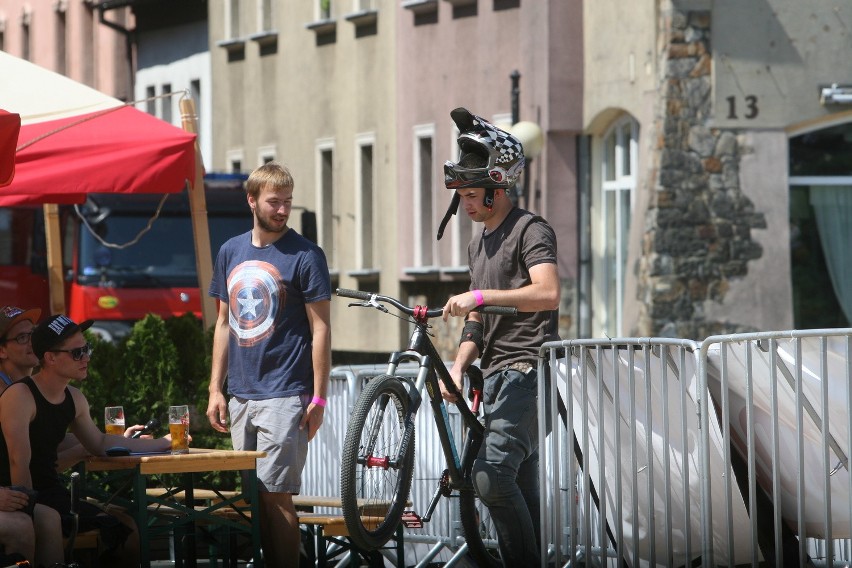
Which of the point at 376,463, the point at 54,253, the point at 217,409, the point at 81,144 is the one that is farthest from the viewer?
the point at 54,253

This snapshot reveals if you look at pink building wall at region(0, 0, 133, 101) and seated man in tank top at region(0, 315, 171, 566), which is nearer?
seated man in tank top at region(0, 315, 171, 566)

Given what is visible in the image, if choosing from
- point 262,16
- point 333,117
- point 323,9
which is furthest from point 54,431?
point 262,16

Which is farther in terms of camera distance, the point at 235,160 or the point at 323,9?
the point at 235,160

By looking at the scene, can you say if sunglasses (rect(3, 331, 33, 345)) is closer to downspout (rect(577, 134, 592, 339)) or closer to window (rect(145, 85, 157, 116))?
downspout (rect(577, 134, 592, 339))

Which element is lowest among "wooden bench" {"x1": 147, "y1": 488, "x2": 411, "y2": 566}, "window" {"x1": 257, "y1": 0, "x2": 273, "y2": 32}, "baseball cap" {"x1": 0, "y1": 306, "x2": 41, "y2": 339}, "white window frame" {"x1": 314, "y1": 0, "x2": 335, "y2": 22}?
"wooden bench" {"x1": 147, "y1": 488, "x2": 411, "y2": 566}

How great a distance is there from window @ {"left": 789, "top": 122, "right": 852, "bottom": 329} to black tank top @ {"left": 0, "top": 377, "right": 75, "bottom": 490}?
618 inches

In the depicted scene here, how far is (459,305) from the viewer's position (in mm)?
8023

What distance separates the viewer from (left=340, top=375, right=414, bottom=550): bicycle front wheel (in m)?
7.74

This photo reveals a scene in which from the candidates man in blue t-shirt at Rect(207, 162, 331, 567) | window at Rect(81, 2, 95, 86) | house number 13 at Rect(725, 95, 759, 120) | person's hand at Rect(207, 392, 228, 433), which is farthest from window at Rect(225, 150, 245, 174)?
man in blue t-shirt at Rect(207, 162, 331, 567)

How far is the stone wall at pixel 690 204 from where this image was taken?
2233 centimetres

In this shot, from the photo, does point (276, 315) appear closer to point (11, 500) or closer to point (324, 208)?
point (11, 500)

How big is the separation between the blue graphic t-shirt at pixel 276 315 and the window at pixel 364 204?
74.8ft

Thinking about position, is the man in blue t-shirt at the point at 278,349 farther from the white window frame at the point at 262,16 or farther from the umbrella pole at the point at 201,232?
the white window frame at the point at 262,16

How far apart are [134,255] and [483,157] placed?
1432 cm
